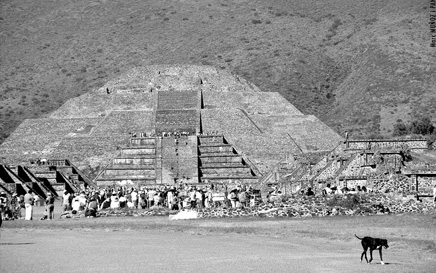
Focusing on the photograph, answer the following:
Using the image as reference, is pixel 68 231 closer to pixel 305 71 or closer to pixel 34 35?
pixel 305 71

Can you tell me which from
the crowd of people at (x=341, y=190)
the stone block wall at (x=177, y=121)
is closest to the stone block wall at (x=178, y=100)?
the stone block wall at (x=177, y=121)

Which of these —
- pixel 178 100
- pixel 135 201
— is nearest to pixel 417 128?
pixel 178 100

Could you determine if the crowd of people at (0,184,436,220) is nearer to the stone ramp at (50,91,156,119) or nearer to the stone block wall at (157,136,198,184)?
the stone block wall at (157,136,198,184)

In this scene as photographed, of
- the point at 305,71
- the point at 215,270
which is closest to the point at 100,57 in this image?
the point at 305,71

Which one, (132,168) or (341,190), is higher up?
(132,168)

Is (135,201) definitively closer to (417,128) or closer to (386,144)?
(386,144)

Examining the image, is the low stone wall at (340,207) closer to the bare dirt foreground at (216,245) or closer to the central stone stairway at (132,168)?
the bare dirt foreground at (216,245)

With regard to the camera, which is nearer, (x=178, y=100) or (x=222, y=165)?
(x=222, y=165)
